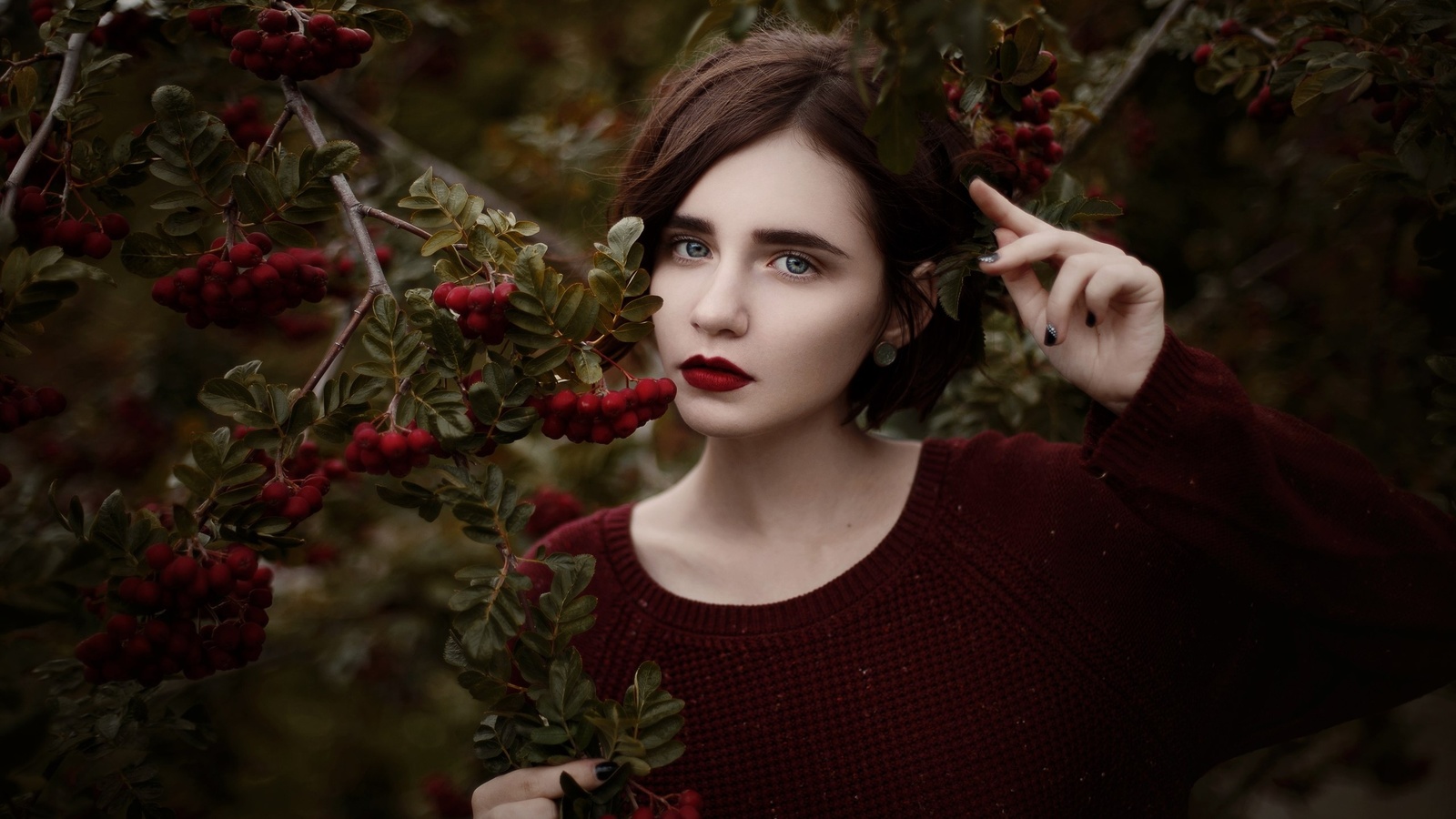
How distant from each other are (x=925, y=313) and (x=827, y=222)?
0.25 m

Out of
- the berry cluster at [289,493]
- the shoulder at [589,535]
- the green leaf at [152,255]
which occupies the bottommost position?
the shoulder at [589,535]

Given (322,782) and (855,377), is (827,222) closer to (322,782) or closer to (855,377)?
(855,377)

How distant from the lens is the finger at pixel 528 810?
1083 mm

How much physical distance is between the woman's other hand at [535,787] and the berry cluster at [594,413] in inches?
13.9

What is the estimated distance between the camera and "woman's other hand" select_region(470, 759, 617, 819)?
1043 millimetres

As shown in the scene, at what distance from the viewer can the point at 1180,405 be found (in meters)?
1.17

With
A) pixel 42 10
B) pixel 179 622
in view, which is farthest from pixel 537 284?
pixel 42 10

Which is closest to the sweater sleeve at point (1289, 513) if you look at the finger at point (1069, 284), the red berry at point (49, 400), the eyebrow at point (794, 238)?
the finger at point (1069, 284)

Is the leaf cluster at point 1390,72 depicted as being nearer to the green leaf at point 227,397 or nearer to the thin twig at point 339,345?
the thin twig at point 339,345

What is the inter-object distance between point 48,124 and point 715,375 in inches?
31.9

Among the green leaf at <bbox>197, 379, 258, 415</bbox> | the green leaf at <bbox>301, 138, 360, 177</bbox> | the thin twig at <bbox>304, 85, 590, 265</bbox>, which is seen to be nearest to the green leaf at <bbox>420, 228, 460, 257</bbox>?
the green leaf at <bbox>301, 138, 360, 177</bbox>

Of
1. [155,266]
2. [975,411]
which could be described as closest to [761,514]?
[975,411]

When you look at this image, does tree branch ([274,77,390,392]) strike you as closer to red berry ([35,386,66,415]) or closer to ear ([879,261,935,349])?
red berry ([35,386,66,415])

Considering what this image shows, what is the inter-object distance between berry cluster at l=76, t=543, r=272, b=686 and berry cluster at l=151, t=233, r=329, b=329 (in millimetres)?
268
